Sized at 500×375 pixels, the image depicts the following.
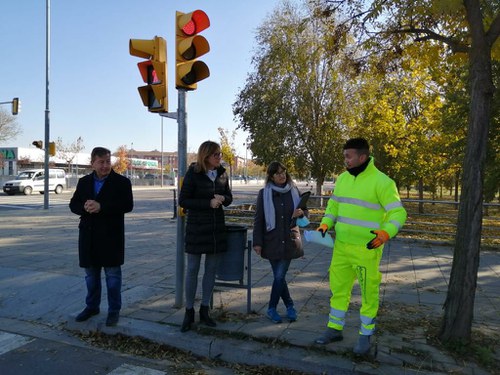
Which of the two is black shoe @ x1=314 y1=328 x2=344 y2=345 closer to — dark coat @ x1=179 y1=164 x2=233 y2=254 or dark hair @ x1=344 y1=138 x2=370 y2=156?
dark coat @ x1=179 y1=164 x2=233 y2=254

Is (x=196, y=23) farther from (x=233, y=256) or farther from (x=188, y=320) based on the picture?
(x=188, y=320)

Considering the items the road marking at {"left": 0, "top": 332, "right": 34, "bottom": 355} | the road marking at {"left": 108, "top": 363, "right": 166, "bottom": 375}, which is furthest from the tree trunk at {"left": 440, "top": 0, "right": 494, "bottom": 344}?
the road marking at {"left": 0, "top": 332, "right": 34, "bottom": 355}

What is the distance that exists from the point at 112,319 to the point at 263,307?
1763mm

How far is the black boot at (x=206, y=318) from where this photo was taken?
4.41 metres

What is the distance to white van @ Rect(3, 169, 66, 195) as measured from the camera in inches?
1196

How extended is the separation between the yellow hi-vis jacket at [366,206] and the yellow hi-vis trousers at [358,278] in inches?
4.3

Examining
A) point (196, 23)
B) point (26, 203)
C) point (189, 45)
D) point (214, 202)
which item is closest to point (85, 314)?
point (214, 202)

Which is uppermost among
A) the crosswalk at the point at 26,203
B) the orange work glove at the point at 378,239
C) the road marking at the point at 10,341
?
the orange work glove at the point at 378,239

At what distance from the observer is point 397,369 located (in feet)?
11.6

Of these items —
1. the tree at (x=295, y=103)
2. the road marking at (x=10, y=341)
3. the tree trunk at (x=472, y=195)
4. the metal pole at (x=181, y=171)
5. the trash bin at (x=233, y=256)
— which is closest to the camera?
the tree trunk at (x=472, y=195)

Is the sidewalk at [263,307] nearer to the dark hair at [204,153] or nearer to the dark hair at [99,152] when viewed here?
the dark hair at [204,153]

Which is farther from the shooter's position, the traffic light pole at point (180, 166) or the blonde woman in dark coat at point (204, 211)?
the traffic light pole at point (180, 166)

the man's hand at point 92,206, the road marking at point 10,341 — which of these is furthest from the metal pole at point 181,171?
the road marking at point 10,341

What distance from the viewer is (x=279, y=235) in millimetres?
4453
